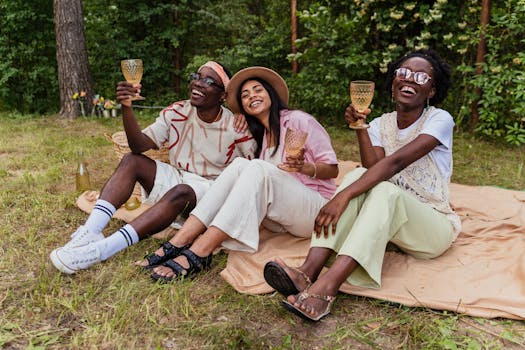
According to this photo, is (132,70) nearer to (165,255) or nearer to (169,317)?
(165,255)

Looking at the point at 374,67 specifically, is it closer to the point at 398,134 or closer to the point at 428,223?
the point at 398,134

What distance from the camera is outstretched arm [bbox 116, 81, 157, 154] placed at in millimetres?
2738

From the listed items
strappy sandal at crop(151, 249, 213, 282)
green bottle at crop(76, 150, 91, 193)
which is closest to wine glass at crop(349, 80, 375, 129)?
strappy sandal at crop(151, 249, 213, 282)

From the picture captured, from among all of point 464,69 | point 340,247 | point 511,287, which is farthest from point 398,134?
point 464,69

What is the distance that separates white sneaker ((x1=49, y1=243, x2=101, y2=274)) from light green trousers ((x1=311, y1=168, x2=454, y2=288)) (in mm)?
1265

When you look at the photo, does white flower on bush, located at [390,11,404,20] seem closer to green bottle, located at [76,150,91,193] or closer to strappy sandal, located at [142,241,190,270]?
green bottle, located at [76,150,91,193]

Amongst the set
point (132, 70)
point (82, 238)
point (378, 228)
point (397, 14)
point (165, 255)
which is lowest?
point (165, 255)

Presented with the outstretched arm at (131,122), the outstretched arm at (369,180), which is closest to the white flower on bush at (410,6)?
the outstretched arm at (369,180)

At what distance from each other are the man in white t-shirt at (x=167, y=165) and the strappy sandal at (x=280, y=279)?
2.35ft

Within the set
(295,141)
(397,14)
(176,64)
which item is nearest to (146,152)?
(295,141)

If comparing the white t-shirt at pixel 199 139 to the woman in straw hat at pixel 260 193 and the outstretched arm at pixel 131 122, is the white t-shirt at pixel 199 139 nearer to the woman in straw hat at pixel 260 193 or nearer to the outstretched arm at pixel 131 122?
the outstretched arm at pixel 131 122

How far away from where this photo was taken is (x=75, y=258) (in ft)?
8.13

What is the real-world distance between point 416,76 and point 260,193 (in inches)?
43.8

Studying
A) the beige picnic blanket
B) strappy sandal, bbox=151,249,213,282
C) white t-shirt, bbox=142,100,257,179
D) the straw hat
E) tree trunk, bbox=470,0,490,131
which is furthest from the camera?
tree trunk, bbox=470,0,490,131
